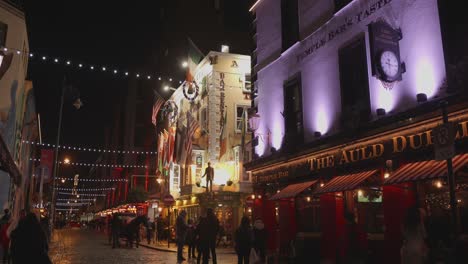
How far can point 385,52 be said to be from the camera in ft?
40.1

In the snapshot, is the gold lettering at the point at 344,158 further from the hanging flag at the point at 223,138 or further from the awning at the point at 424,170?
the hanging flag at the point at 223,138

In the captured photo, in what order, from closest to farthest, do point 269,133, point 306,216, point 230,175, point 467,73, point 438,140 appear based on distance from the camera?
point 438,140, point 467,73, point 306,216, point 269,133, point 230,175

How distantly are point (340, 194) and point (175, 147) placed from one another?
22462 millimetres

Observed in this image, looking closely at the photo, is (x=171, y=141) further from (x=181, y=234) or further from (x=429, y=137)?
(x=429, y=137)

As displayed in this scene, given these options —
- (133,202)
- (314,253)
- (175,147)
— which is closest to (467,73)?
(314,253)

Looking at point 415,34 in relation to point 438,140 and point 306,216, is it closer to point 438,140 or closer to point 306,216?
point 438,140

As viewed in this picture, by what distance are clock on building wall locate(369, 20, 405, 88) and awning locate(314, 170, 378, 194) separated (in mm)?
2943

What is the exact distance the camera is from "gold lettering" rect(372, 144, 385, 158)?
1290cm

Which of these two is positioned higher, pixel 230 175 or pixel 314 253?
pixel 230 175

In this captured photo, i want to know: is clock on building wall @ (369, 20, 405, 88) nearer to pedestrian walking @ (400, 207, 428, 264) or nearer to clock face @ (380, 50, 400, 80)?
clock face @ (380, 50, 400, 80)

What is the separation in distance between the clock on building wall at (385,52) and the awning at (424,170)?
2612 mm

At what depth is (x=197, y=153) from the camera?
33500 millimetres

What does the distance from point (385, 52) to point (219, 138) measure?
21.3m

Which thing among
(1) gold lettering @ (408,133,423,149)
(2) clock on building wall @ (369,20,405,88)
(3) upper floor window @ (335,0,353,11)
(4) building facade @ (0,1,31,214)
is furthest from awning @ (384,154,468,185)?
(4) building facade @ (0,1,31,214)
